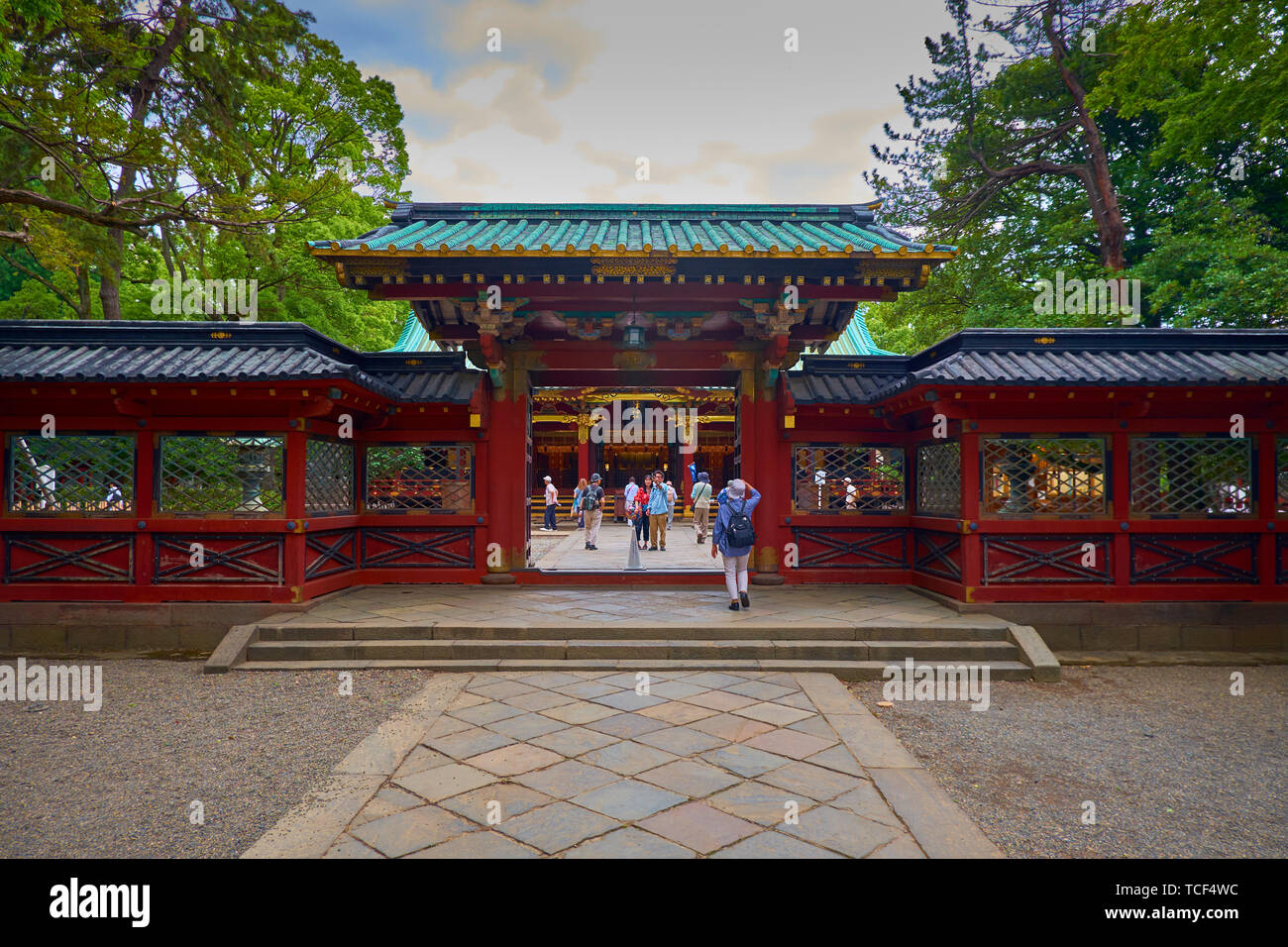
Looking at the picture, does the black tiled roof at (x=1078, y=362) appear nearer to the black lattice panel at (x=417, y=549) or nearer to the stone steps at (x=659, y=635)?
the stone steps at (x=659, y=635)

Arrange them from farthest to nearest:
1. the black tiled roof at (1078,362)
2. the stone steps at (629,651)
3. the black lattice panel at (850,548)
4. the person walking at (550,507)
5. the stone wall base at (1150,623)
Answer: the person walking at (550,507) → the black lattice panel at (850,548) → the stone wall base at (1150,623) → the black tiled roof at (1078,362) → the stone steps at (629,651)

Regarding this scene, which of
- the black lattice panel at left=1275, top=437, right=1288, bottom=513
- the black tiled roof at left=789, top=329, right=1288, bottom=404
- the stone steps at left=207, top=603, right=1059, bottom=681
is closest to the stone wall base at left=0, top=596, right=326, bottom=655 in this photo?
the stone steps at left=207, top=603, right=1059, bottom=681

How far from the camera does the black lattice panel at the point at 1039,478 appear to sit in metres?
7.36

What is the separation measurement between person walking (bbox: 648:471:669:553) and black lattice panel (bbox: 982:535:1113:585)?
760cm

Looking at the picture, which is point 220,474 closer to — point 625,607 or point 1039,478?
point 625,607

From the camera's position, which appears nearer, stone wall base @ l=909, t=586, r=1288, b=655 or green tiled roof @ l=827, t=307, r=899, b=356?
stone wall base @ l=909, t=586, r=1288, b=655

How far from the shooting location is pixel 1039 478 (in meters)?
7.43

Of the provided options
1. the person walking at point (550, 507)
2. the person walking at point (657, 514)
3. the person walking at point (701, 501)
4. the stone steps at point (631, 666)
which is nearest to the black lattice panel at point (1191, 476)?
the stone steps at point (631, 666)

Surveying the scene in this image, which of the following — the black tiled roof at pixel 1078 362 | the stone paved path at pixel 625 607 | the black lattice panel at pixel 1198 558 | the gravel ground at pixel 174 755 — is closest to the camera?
the gravel ground at pixel 174 755

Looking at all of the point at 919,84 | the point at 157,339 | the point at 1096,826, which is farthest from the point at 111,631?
the point at 919,84

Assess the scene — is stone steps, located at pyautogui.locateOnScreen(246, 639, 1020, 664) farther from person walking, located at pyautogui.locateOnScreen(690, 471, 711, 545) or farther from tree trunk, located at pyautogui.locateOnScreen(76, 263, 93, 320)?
tree trunk, located at pyautogui.locateOnScreen(76, 263, 93, 320)

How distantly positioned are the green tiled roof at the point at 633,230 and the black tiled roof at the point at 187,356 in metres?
1.32

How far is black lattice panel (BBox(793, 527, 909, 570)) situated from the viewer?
8.75 meters

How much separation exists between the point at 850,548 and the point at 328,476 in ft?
22.5
